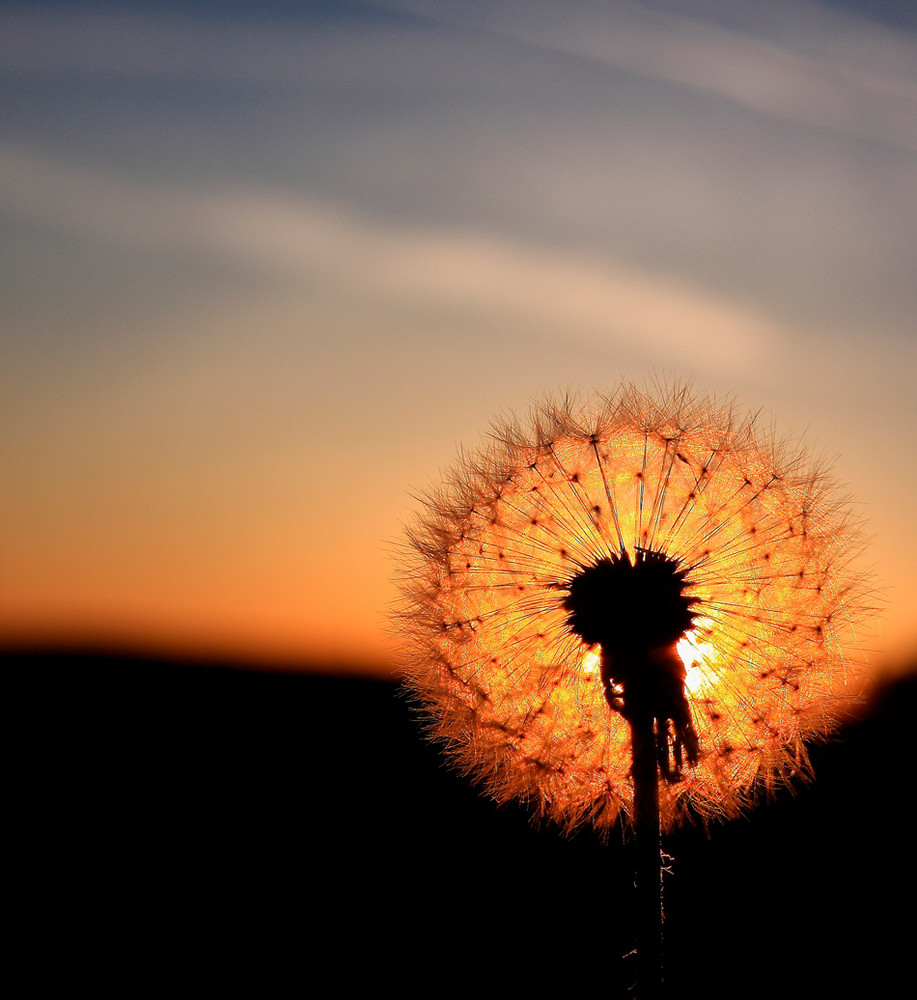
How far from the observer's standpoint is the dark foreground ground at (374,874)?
35.3 ft

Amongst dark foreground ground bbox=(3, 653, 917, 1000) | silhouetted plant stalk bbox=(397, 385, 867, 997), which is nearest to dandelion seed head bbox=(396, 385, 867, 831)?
silhouetted plant stalk bbox=(397, 385, 867, 997)

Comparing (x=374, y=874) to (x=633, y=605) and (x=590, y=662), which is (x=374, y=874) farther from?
(x=633, y=605)

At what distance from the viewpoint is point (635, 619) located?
489 centimetres

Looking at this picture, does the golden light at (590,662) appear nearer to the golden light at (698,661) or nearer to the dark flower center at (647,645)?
the dark flower center at (647,645)

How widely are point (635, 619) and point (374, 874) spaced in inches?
452

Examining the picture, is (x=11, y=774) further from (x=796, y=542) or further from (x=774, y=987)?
(x=796, y=542)

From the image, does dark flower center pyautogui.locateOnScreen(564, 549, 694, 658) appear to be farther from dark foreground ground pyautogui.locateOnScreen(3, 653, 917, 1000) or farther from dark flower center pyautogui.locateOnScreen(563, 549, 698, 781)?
dark foreground ground pyautogui.locateOnScreen(3, 653, 917, 1000)

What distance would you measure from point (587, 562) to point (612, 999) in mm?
6583

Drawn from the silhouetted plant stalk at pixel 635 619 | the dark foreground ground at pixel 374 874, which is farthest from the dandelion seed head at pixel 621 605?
the dark foreground ground at pixel 374 874

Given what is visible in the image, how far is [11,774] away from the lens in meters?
14.6

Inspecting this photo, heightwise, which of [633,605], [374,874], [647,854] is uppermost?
[633,605]

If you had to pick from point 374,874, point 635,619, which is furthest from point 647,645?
point 374,874

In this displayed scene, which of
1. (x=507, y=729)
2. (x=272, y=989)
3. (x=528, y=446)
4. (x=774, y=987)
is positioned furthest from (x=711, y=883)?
(x=528, y=446)

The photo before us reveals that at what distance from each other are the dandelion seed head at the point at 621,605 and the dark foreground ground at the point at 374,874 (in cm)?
287
